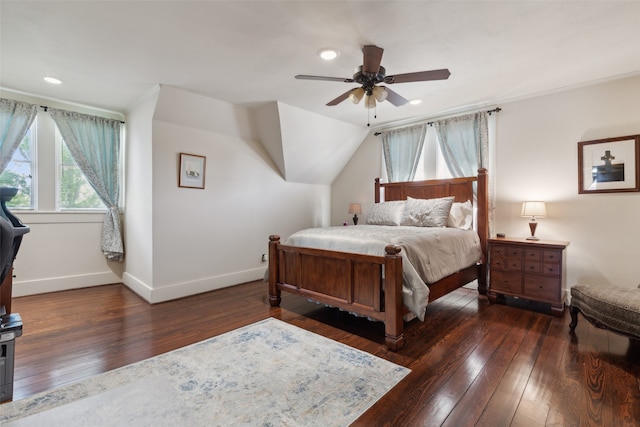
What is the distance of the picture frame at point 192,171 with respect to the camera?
147 inches

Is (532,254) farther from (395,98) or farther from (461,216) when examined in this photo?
(395,98)

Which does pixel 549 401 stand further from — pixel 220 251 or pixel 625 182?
pixel 220 251

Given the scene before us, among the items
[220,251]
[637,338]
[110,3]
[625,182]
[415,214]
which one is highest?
[110,3]

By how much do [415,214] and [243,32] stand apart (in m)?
2.82

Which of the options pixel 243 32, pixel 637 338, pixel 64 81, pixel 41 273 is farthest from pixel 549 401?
pixel 41 273

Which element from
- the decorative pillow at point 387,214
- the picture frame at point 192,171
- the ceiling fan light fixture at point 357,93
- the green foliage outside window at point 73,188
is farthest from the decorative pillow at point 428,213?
the green foliage outside window at point 73,188

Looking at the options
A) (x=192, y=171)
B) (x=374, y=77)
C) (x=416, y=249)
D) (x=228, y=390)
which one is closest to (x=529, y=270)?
(x=416, y=249)

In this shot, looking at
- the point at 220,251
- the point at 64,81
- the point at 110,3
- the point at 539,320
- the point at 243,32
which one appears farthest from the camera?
the point at 220,251

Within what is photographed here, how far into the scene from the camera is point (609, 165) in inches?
125

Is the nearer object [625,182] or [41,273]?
[625,182]

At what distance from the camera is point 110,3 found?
6.42 feet

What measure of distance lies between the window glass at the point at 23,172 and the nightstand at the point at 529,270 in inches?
229

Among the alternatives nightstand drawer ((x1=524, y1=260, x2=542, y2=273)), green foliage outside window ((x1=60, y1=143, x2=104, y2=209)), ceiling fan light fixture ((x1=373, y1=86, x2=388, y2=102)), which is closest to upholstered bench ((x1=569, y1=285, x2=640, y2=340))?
nightstand drawer ((x1=524, y1=260, x2=542, y2=273))

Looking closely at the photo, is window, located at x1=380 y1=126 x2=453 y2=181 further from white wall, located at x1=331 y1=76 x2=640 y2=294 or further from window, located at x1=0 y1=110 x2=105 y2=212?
window, located at x1=0 y1=110 x2=105 y2=212
